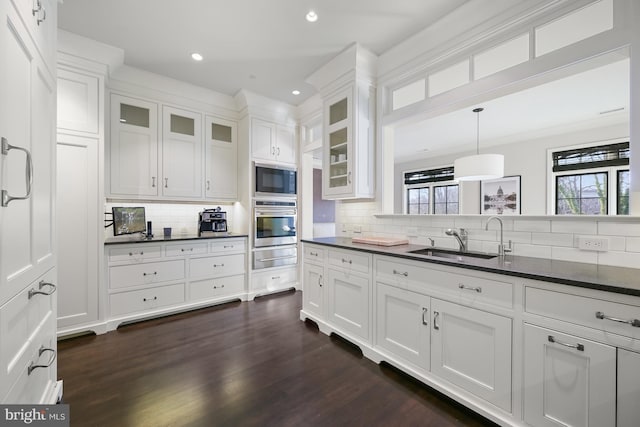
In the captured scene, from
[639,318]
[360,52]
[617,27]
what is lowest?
[639,318]

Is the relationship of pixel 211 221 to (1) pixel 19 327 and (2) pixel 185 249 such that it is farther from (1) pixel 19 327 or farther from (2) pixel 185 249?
(1) pixel 19 327

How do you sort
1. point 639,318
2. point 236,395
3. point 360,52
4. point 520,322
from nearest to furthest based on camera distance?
point 639,318 < point 520,322 < point 236,395 < point 360,52

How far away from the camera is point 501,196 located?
18.8 feet

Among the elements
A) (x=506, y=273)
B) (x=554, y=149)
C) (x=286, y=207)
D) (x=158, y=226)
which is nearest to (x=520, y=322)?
(x=506, y=273)

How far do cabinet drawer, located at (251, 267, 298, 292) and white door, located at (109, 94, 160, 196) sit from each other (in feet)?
5.73

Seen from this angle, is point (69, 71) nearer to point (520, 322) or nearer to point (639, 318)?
point (520, 322)

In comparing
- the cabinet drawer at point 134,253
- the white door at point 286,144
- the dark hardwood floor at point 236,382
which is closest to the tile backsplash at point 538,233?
the dark hardwood floor at point 236,382

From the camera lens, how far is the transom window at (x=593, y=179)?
14.3 feet

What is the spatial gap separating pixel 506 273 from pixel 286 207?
3.04m

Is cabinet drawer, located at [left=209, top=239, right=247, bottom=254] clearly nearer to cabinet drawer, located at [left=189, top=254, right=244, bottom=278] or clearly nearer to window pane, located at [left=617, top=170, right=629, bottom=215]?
cabinet drawer, located at [left=189, top=254, right=244, bottom=278]

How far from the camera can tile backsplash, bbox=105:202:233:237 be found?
354 cm

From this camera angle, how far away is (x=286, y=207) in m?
4.04

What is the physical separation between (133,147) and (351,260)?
9.37 ft

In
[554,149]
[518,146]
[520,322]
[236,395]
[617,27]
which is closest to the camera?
[520,322]
